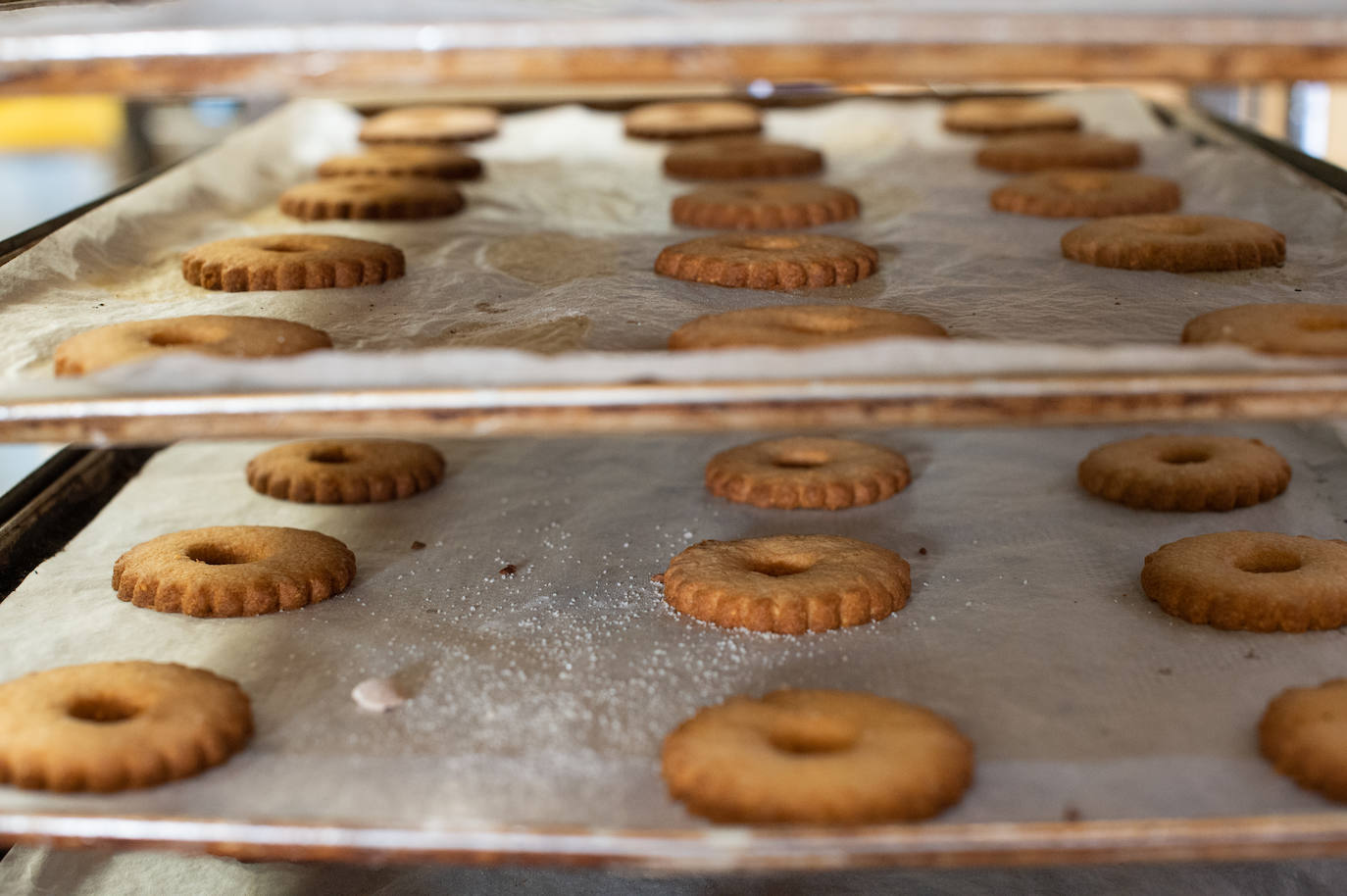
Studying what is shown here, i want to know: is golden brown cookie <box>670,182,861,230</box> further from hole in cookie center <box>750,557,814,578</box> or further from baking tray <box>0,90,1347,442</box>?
hole in cookie center <box>750,557,814,578</box>

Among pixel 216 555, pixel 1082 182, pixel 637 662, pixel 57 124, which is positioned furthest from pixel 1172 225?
pixel 57 124

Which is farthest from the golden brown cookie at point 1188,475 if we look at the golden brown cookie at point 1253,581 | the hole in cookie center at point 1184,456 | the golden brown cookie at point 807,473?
→ the golden brown cookie at point 807,473

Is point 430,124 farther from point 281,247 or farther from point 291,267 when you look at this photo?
point 291,267

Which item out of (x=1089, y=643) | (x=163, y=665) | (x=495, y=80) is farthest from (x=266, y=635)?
(x=1089, y=643)

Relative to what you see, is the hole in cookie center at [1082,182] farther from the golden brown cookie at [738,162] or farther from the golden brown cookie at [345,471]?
the golden brown cookie at [345,471]

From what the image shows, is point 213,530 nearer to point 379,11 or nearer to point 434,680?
point 434,680

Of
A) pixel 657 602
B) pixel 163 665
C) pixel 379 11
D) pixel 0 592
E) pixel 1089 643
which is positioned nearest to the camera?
pixel 379 11
